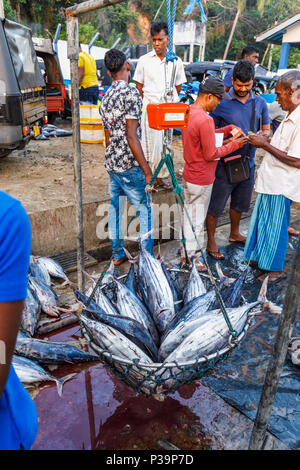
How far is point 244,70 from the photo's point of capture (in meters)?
3.90

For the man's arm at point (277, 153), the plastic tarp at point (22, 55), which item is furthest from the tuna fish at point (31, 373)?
the plastic tarp at point (22, 55)

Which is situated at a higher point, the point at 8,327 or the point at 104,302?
the point at 8,327

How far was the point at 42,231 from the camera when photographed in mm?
4559

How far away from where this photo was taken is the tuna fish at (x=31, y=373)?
2.46 metres

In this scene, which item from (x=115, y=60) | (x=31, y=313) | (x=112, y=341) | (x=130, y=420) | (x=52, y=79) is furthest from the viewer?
(x=52, y=79)

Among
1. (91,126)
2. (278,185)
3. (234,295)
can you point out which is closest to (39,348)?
(234,295)

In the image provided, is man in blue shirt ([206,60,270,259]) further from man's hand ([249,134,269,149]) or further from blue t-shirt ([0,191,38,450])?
blue t-shirt ([0,191,38,450])

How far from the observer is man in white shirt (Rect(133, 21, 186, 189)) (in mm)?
4902

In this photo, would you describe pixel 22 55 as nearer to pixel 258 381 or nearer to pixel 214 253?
pixel 214 253

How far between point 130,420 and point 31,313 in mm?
1406

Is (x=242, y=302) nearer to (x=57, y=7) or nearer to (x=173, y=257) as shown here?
(x=173, y=257)

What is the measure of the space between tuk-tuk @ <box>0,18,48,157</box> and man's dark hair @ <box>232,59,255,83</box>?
3.02 meters

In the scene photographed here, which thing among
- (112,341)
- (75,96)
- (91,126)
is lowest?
(112,341)

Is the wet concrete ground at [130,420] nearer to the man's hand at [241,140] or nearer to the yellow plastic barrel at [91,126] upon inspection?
the man's hand at [241,140]
